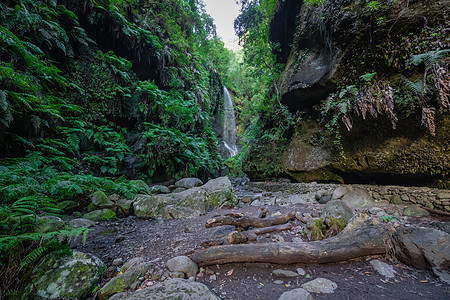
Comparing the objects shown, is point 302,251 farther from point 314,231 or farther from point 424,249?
point 424,249

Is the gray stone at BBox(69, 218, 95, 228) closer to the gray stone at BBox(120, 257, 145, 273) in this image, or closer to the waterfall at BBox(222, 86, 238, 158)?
the gray stone at BBox(120, 257, 145, 273)

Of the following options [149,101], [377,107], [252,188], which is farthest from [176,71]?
[377,107]

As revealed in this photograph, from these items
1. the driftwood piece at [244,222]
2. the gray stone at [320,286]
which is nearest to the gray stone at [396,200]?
the driftwood piece at [244,222]

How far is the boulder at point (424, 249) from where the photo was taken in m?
1.56

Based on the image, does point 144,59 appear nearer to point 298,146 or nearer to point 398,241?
point 298,146

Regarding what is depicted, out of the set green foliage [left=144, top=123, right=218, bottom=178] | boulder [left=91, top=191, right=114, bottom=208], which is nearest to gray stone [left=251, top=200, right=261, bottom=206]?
boulder [left=91, top=191, right=114, bottom=208]

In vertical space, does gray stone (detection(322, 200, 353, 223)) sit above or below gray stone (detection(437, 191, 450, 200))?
above

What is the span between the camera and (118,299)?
1.34 meters

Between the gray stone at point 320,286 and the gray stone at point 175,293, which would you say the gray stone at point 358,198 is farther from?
the gray stone at point 175,293

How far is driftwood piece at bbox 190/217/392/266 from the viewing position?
1784mm

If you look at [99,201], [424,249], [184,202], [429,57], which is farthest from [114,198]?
[429,57]

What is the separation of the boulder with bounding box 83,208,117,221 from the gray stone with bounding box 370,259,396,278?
14.6 feet

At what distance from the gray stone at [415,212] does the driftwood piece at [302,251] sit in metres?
2.22

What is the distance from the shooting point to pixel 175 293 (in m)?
1.34
